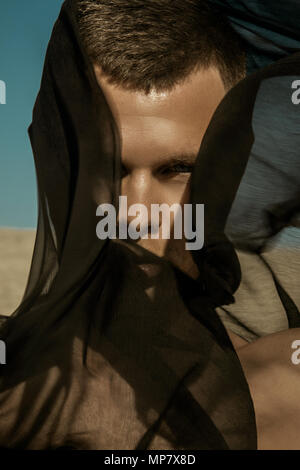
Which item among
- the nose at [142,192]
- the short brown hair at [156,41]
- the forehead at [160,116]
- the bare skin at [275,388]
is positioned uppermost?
the short brown hair at [156,41]

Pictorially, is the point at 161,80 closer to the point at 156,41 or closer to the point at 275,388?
the point at 156,41

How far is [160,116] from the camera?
1654 mm

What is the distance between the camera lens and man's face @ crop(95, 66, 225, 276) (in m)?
1.60

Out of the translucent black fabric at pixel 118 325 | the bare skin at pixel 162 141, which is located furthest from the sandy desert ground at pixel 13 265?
the translucent black fabric at pixel 118 325

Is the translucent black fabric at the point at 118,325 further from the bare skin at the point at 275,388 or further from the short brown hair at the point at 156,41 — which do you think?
the short brown hair at the point at 156,41

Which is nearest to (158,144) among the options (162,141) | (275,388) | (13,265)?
(162,141)

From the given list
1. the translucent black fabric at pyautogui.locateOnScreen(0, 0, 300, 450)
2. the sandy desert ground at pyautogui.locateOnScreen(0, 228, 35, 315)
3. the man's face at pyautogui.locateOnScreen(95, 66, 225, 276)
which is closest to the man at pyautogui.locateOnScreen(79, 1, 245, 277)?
the man's face at pyautogui.locateOnScreen(95, 66, 225, 276)

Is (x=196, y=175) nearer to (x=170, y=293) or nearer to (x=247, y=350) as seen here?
(x=170, y=293)

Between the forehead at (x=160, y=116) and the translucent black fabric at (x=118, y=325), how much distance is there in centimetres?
20

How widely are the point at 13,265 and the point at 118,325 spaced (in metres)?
17.8

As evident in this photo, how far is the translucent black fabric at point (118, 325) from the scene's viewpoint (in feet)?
3.70

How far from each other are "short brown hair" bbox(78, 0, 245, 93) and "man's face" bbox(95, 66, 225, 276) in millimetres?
46

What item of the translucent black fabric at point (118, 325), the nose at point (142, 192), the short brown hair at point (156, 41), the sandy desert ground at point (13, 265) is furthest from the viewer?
the sandy desert ground at point (13, 265)
